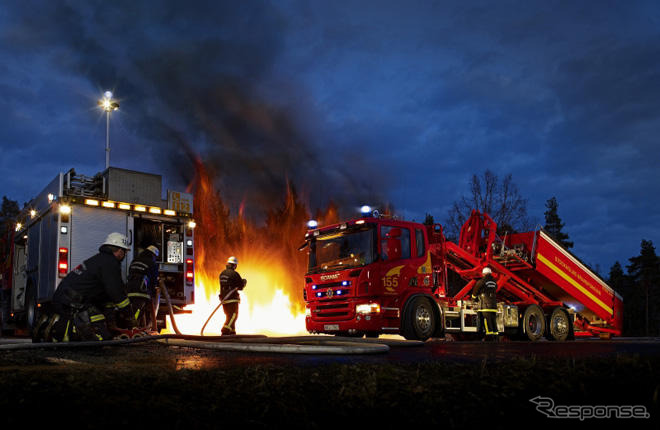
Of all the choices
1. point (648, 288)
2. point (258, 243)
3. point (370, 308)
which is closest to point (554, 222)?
point (648, 288)

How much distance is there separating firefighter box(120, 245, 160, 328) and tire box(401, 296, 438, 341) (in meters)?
4.74

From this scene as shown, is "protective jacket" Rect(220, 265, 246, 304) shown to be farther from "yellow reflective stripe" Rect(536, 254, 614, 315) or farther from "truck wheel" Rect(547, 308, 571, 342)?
"truck wheel" Rect(547, 308, 571, 342)

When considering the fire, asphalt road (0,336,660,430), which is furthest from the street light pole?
asphalt road (0,336,660,430)

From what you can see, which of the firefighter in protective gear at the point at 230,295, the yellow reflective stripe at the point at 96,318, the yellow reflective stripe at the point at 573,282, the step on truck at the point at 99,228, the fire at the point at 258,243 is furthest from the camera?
the fire at the point at 258,243

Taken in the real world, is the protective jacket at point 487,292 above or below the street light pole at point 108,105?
below

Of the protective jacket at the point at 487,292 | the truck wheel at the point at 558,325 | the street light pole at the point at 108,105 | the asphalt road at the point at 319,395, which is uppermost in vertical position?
the street light pole at the point at 108,105

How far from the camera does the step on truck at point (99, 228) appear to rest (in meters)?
11.8

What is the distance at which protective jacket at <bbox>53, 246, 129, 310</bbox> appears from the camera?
25.1ft

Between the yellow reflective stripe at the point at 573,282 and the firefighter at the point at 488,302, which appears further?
the yellow reflective stripe at the point at 573,282

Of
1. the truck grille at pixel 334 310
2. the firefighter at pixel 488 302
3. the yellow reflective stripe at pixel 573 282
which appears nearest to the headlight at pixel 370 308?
the truck grille at pixel 334 310

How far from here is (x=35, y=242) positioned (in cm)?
1302

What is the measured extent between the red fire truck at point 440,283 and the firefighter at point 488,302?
Result: 647 millimetres

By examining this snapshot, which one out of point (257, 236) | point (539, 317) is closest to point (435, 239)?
point (539, 317)

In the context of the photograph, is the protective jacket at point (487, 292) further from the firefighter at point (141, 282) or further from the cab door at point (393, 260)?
the firefighter at point (141, 282)
